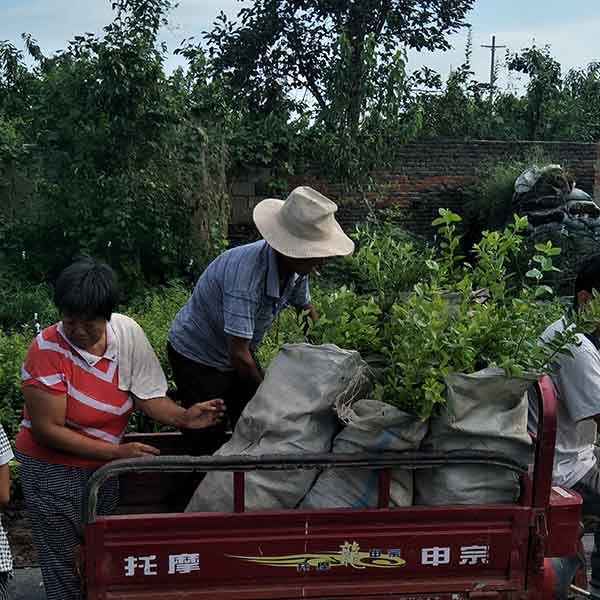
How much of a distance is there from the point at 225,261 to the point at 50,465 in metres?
1.03

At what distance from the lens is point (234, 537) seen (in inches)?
101

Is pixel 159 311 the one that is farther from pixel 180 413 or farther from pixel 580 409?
pixel 580 409

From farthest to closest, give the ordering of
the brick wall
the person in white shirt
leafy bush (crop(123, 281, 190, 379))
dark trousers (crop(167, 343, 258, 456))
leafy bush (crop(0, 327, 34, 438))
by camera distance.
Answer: the brick wall
leafy bush (crop(123, 281, 190, 379))
leafy bush (crop(0, 327, 34, 438))
dark trousers (crop(167, 343, 258, 456))
the person in white shirt

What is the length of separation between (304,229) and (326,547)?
48.1 inches

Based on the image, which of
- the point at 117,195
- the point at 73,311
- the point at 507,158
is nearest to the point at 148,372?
the point at 73,311

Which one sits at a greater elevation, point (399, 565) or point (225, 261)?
point (225, 261)

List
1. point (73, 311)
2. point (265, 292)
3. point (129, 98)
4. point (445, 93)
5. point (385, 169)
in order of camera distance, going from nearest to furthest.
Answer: point (73, 311), point (265, 292), point (129, 98), point (385, 169), point (445, 93)

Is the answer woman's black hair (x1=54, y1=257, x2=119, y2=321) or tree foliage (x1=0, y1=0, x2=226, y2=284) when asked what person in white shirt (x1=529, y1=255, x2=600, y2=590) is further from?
tree foliage (x1=0, y1=0, x2=226, y2=284)

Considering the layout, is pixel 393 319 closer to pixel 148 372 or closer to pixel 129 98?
pixel 148 372

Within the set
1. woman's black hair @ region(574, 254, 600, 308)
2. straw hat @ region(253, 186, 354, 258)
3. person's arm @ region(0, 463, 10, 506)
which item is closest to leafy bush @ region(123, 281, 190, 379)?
straw hat @ region(253, 186, 354, 258)

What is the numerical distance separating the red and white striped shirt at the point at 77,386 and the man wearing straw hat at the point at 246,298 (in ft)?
1.58

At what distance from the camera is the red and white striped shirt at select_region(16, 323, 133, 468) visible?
110 inches

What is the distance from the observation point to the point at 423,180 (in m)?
11.6

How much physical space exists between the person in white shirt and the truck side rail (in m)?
0.56
